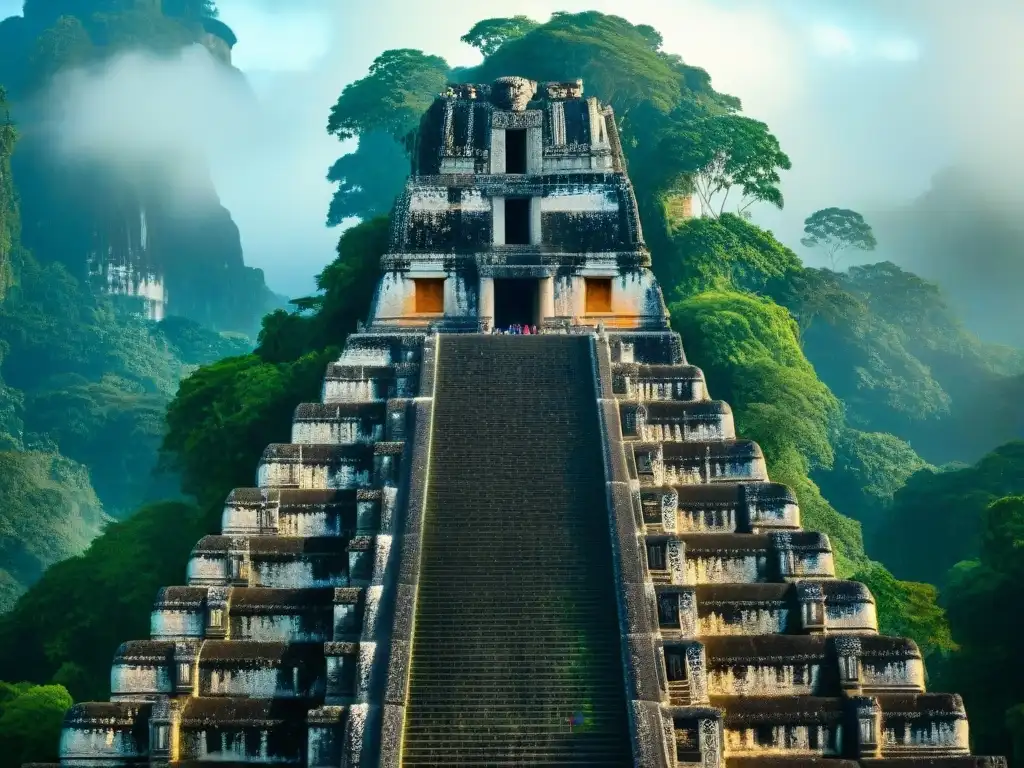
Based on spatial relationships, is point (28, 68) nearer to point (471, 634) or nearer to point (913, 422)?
point (913, 422)

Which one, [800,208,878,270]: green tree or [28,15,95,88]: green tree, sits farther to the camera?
[28,15,95,88]: green tree

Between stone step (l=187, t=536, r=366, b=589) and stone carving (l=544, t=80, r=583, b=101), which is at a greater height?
stone carving (l=544, t=80, r=583, b=101)

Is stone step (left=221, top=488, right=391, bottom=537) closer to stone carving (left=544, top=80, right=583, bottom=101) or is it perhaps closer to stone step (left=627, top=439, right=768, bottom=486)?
stone step (left=627, top=439, right=768, bottom=486)

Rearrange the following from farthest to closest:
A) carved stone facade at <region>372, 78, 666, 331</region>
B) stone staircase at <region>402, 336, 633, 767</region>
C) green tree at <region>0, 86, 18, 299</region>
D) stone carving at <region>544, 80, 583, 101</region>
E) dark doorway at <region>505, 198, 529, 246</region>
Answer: green tree at <region>0, 86, 18, 299</region>
stone carving at <region>544, 80, 583, 101</region>
dark doorway at <region>505, 198, 529, 246</region>
carved stone facade at <region>372, 78, 666, 331</region>
stone staircase at <region>402, 336, 633, 767</region>

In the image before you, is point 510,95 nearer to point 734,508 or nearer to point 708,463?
point 708,463

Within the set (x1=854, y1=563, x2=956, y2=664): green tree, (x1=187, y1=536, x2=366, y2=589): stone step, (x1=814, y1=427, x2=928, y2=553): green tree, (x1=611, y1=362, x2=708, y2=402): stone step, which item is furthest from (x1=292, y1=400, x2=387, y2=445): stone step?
(x1=814, y1=427, x2=928, y2=553): green tree

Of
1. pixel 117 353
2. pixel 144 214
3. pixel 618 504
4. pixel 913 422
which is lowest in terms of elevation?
pixel 618 504

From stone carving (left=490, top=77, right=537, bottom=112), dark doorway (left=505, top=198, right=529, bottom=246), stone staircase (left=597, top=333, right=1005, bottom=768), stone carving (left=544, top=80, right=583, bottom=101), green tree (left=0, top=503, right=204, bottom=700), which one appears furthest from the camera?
stone carving (left=544, top=80, right=583, bottom=101)

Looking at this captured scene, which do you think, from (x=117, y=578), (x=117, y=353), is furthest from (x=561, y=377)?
(x=117, y=353)
